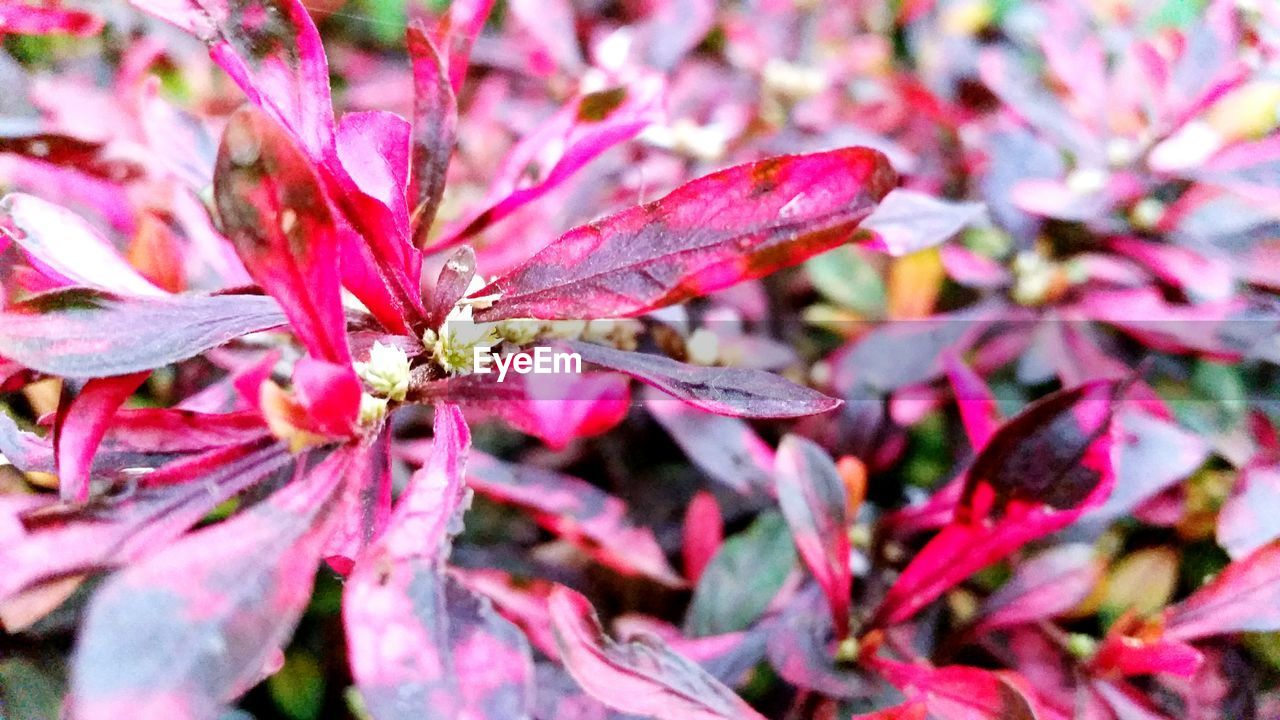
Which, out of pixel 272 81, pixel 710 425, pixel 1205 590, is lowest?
pixel 1205 590

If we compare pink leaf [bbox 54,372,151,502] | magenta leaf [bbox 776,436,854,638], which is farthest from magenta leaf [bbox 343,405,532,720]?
magenta leaf [bbox 776,436,854,638]

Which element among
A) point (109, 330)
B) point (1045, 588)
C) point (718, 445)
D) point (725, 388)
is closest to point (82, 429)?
point (109, 330)

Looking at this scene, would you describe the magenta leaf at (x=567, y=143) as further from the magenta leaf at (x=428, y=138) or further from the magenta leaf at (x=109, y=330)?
the magenta leaf at (x=109, y=330)

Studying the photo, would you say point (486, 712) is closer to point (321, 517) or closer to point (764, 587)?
point (321, 517)

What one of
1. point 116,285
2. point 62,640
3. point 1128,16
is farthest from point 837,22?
point 62,640

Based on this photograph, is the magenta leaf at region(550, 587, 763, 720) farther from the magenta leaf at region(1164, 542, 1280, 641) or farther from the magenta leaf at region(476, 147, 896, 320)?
the magenta leaf at region(1164, 542, 1280, 641)

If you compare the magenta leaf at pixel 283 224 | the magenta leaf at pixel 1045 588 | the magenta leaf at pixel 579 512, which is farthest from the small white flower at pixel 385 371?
the magenta leaf at pixel 1045 588
